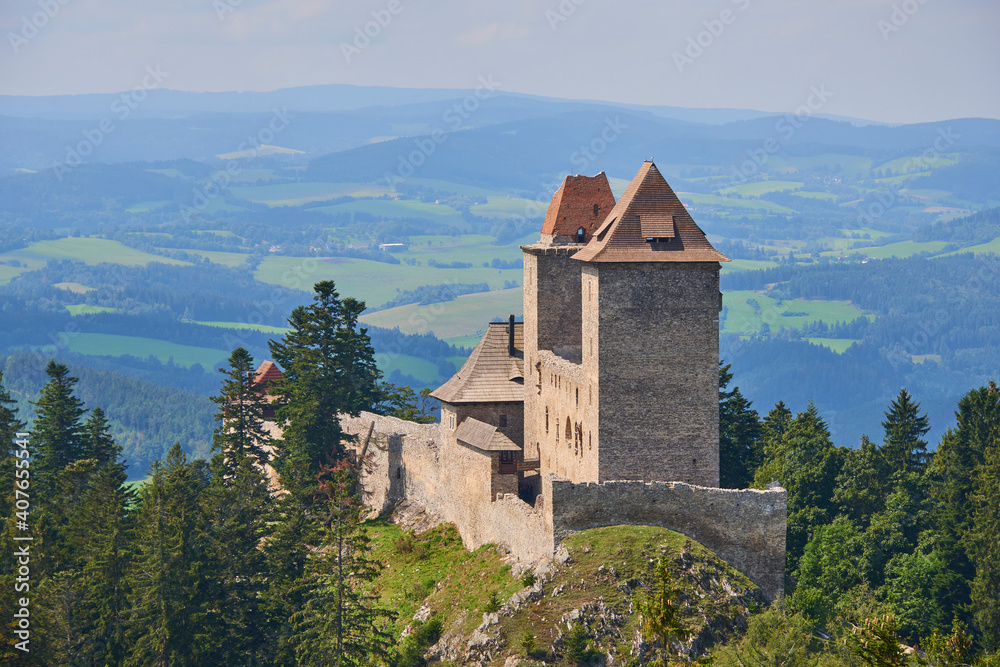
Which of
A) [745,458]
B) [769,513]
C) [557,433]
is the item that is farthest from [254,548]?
[745,458]

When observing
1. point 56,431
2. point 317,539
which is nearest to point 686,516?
point 317,539

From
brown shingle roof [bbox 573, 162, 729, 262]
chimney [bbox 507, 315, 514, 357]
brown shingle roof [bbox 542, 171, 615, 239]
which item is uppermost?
brown shingle roof [bbox 542, 171, 615, 239]

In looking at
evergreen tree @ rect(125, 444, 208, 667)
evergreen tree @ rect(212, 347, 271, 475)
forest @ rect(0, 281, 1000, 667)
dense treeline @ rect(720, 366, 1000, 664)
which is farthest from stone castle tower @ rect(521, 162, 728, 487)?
evergreen tree @ rect(212, 347, 271, 475)

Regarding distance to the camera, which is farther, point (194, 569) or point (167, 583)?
point (194, 569)

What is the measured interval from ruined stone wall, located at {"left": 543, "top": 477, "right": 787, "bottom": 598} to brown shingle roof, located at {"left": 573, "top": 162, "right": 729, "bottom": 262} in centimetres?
1003

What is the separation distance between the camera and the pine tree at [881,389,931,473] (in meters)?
69.9

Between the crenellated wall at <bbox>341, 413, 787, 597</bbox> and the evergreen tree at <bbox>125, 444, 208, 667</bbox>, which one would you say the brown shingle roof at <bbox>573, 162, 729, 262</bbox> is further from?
the evergreen tree at <bbox>125, 444, 208, 667</bbox>

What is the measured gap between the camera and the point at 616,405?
5344cm

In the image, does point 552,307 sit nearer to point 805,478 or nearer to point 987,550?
point 805,478

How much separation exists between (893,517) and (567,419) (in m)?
18.8

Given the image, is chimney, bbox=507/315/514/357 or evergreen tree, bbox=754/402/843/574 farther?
chimney, bbox=507/315/514/357

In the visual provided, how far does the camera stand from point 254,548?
5906cm

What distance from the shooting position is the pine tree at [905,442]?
69938 mm

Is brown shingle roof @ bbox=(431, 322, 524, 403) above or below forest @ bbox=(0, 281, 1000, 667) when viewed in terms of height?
above
